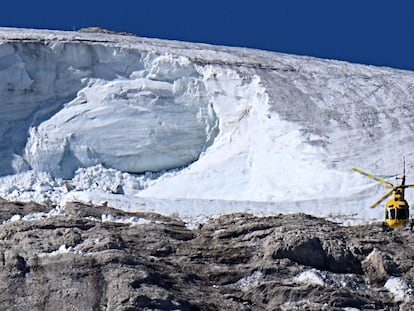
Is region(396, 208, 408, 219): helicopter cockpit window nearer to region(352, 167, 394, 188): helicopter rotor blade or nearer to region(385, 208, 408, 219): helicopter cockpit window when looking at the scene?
region(385, 208, 408, 219): helicopter cockpit window

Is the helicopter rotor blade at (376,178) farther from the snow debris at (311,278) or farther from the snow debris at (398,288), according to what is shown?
the snow debris at (311,278)

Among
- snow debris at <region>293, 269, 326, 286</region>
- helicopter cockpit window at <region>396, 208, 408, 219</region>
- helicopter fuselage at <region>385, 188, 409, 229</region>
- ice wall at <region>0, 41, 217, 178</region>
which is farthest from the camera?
ice wall at <region>0, 41, 217, 178</region>

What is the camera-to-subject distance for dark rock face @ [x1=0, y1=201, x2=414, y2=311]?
1136 inches

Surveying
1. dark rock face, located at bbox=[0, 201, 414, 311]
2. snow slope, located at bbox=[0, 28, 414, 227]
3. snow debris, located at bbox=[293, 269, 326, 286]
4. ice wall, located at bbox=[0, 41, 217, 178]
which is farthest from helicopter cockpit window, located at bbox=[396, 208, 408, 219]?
ice wall, located at bbox=[0, 41, 217, 178]

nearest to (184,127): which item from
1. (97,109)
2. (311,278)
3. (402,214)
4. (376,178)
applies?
(97,109)

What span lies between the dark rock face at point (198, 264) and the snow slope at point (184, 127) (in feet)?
8.30

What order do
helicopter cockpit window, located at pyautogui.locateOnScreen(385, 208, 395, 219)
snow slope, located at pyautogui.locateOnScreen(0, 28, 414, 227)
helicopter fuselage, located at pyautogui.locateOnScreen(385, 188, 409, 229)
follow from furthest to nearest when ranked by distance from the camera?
snow slope, located at pyautogui.locateOnScreen(0, 28, 414, 227) < helicopter cockpit window, located at pyautogui.locateOnScreen(385, 208, 395, 219) < helicopter fuselage, located at pyautogui.locateOnScreen(385, 188, 409, 229)

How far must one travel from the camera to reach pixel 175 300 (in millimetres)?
28719

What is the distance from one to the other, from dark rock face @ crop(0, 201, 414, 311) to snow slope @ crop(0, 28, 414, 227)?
99.6 inches

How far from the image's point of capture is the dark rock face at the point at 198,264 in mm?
28844

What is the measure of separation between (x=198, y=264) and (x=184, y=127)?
8.90 metres

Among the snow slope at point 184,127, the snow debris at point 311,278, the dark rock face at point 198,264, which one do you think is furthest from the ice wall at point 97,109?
the snow debris at point 311,278

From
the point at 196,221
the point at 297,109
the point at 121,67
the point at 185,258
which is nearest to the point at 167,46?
the point at 121,67

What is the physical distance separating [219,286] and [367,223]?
4888 millimetres
